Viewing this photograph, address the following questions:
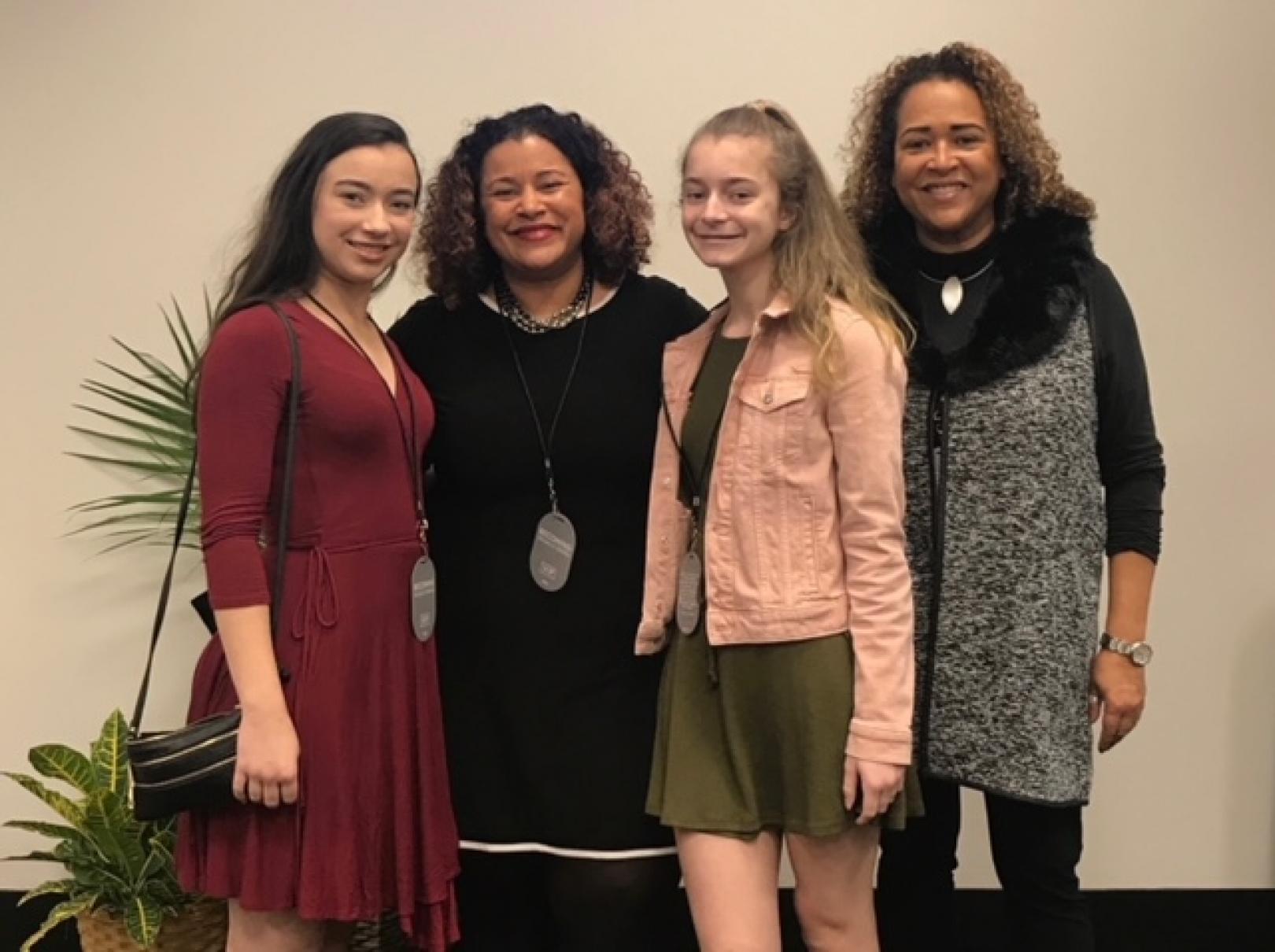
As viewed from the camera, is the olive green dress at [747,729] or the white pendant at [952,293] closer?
the olive green dress at [747,729]

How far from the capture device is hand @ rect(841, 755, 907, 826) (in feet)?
4.31

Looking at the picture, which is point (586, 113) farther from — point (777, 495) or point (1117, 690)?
point (1117, 690)

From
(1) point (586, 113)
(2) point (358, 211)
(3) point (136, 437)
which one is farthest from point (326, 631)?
(1) point (586, 113)

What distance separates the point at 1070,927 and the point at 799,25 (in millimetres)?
1855

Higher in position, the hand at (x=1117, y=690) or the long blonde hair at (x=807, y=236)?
the long blonde hair at (x=807, y=236)

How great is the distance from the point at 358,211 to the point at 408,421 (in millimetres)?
293

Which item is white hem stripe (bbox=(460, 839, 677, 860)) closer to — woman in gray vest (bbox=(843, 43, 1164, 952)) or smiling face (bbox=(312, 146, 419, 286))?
woman in gray vest (bbox=(843, 43, 1164, 952))

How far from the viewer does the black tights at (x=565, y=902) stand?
5.21ft

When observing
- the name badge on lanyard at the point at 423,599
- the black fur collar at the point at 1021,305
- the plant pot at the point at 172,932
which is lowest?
the plant pot at the point at 172,932

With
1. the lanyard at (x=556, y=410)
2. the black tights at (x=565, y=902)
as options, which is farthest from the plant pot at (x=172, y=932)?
the lanyard at (x=556, y=410)

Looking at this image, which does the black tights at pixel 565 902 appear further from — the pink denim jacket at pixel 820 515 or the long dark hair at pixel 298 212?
the long dark hair at pixel 298 212

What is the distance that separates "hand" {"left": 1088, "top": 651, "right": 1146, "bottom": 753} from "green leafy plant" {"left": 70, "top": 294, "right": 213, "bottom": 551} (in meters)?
1.82

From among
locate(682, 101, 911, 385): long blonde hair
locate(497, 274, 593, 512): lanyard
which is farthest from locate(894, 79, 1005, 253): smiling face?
locate(497, 274, 593, 512): lanyard

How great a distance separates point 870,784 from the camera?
51.7 inches
